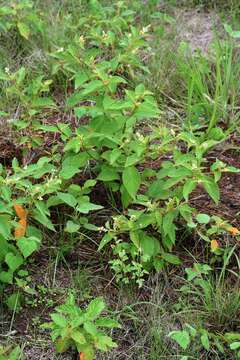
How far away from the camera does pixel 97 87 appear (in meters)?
2.54

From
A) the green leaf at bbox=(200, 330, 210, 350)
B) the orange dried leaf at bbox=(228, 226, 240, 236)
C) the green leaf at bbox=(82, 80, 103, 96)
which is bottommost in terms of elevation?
the green leaf at bbox=(200, 330, 210, 350)

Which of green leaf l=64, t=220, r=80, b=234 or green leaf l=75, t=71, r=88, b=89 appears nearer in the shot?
green leaf l=64, t=220, r=80, b=234

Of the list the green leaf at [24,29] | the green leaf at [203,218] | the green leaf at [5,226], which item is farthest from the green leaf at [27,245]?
the green leaf at [24,29]

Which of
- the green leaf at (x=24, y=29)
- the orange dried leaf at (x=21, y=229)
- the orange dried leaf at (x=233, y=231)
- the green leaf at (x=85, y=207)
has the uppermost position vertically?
the green leaf at (x=24, y=29)

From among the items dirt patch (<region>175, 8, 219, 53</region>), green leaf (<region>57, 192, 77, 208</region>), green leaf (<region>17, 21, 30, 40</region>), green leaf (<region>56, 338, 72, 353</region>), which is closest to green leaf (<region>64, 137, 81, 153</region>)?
green leaf (<region>57, 192, 77, 208</region>)

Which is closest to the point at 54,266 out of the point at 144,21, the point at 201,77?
the point at 201,77

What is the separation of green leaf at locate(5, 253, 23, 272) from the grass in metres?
0.09

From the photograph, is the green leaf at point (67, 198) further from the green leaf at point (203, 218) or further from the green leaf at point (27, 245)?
the green leaf at point (203, 218)

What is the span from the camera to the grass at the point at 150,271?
7.48 feet

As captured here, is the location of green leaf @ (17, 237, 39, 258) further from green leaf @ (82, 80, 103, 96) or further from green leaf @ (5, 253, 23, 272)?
green leaf @ (82, 80, 103, 96)

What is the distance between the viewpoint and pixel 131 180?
245 cm

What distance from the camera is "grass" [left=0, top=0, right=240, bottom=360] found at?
2281 millimetres

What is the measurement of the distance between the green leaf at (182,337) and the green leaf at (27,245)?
57 cm

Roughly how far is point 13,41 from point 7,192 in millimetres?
1558
